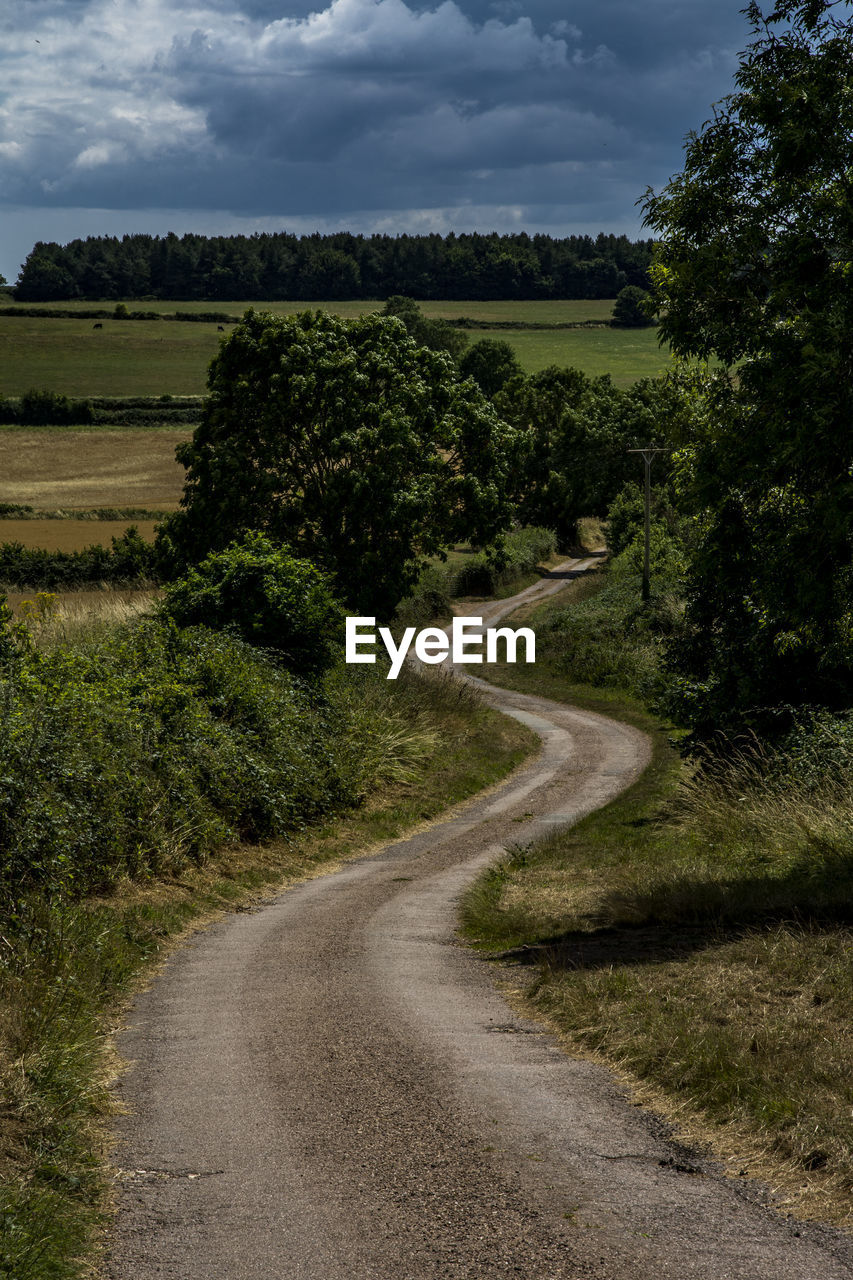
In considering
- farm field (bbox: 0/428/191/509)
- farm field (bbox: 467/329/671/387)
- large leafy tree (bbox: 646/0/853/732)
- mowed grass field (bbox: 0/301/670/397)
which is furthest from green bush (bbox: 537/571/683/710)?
farm field (bbox: 467/329/671/387)

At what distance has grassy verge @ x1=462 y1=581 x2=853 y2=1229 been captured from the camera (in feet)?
22.0

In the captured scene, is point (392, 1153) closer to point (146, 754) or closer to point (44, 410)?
point (146, 754)

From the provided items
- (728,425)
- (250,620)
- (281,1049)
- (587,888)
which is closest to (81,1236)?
(281,1049)

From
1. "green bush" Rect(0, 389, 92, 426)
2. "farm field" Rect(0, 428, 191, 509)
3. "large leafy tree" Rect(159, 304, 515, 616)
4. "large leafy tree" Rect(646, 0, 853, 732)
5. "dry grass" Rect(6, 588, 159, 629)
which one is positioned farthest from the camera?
"green bush" Rect(0, 389, 92, 426)

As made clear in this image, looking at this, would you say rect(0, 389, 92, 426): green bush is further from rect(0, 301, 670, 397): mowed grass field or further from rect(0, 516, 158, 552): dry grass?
rect(0, 516, 158, 552): dry grass

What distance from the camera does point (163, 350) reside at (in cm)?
14625

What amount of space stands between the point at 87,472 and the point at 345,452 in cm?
6446

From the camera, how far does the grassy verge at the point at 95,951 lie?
5.97 metres

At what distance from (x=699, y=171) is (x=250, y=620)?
15950 mm

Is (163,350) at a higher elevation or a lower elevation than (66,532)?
higher

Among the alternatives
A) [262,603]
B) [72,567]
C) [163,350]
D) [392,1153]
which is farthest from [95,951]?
[163,350]

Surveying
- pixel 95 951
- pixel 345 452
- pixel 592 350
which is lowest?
pixel 95 951

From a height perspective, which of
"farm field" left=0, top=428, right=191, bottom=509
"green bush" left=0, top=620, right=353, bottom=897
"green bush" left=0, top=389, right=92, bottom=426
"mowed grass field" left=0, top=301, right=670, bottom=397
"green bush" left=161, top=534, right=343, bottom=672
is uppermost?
"mowed grass field" left=0, top=301, right=670, bottom=397

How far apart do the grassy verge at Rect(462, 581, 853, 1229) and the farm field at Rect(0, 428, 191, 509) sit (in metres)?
51.6
